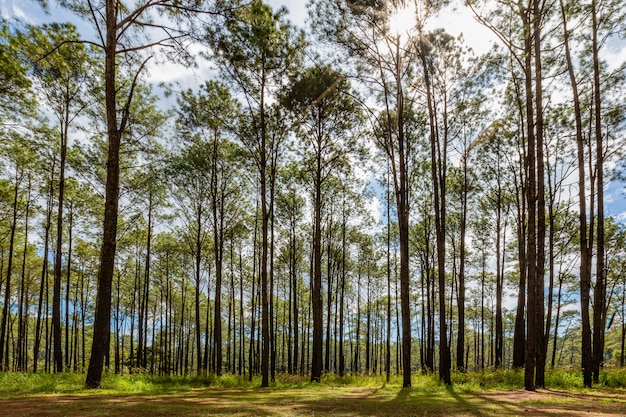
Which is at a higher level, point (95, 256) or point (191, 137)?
point (191, 137)

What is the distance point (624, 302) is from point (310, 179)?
1398 inches

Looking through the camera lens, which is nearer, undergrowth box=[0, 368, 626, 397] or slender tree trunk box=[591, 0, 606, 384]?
undergrowth box=[0, 368, 626, 397]

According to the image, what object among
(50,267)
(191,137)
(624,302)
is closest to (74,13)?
(191,137)

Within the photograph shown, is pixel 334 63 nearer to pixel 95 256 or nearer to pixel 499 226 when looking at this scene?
pixel 499 226

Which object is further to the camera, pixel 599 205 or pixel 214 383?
pixel 214 383

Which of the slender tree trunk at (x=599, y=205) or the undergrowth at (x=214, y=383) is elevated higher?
the slender tree trunk at (x=599, y=205)

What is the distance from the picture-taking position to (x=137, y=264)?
28.9 meters

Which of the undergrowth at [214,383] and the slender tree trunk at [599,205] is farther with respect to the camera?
the slender tree trunk at [599,205]

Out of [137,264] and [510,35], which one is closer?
[510,35]

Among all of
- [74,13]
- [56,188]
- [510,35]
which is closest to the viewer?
[74,13]

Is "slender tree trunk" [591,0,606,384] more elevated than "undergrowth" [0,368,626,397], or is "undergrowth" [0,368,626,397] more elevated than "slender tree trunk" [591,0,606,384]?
"slender tree trunk" [591,0,606,384]

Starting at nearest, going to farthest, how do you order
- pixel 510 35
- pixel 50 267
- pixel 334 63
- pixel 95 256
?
pixel 510 35 → pixel 334 63 → pixel 95 256 → pixel 50 267

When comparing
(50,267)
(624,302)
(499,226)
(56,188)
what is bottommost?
(624,302)

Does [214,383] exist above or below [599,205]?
below
